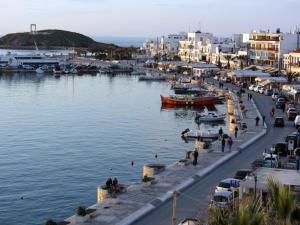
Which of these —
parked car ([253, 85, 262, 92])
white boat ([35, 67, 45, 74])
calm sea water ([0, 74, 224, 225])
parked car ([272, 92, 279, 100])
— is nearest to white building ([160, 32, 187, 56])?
white boat ([35, 67, 45, 74])

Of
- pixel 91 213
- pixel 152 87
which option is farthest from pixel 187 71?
pixel 91 213

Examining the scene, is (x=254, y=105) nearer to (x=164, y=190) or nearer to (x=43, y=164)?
(x=43, y=164)

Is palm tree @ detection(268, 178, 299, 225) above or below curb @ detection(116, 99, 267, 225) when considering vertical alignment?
above

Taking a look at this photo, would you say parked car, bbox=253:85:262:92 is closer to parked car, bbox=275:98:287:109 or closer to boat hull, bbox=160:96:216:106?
boat hull, bbox=160:96:216:106

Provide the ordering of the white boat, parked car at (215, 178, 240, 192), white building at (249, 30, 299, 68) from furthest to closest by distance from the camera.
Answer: the white boat < white building at (249, 30, 299, 68) < parked car at (215, 178, 240, 192)

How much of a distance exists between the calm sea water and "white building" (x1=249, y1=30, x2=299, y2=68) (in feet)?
73.2

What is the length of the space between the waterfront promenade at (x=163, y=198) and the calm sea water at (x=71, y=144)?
4.12 m

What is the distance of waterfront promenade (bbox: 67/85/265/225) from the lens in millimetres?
20172

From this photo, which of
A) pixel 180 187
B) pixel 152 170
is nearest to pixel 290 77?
pixel 152 170

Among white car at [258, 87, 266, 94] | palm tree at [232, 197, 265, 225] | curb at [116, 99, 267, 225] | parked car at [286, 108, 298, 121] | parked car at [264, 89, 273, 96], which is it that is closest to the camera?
palm tree at [232, 197, 265, 225]

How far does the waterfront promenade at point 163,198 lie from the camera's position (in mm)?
20172

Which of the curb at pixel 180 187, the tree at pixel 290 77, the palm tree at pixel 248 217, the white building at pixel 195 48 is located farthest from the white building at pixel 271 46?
the palm tree at pixel 248 217

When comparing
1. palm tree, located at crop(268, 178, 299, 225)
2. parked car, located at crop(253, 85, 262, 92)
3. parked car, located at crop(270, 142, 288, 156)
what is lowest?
parked car, located at crop(270, 142, 288, 156)

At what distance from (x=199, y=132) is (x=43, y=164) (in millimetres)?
15020
